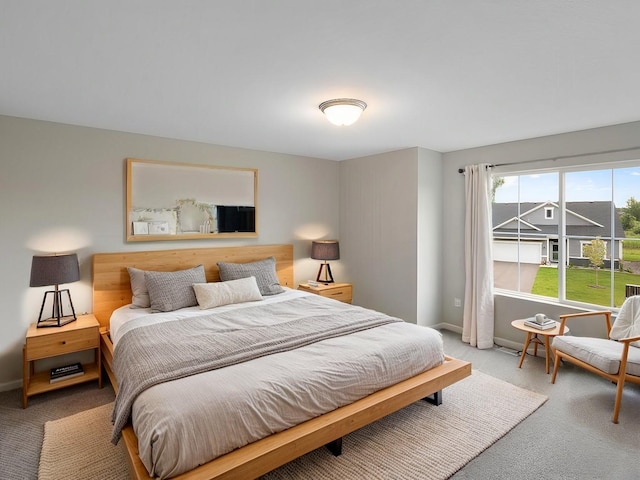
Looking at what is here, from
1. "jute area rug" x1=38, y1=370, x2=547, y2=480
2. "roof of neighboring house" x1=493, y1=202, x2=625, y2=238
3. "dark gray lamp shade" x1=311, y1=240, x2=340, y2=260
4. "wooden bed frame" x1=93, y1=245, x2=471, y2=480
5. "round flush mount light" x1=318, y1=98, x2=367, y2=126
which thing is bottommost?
"jute area rug" x1=38, y1=370, x2=547, y2=480

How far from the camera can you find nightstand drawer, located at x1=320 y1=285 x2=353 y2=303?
4643mm

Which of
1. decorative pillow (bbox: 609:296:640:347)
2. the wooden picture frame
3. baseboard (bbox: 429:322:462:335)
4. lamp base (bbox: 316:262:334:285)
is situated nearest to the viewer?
decorative pillow (bbox: 609:296:640:347)

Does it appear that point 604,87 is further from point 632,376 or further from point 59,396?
point 59,396

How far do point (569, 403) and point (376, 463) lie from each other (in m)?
1.80

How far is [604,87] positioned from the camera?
2400 mm

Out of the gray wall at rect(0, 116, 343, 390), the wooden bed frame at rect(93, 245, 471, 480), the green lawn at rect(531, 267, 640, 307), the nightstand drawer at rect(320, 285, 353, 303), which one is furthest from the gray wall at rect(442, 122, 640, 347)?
the gray wall at rect(0, 116, 343, 390)

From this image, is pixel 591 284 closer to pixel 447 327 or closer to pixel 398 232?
pixel 447 327

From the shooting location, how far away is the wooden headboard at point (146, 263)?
347 cm

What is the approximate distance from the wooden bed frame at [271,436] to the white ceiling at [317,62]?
1.41m

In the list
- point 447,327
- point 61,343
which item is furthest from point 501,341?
point 61,343

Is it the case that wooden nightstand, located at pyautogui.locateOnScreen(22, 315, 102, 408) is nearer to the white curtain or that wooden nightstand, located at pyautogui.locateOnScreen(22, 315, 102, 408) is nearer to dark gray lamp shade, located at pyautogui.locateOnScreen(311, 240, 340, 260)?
dark gray lamp shade, located at pyautogui.locateOnScreen(311, 240, 340, 260)

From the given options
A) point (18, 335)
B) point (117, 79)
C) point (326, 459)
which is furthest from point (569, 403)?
point (18, 335)

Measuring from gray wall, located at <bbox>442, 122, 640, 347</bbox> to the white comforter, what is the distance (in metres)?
1.99

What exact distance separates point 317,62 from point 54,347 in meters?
3.03
